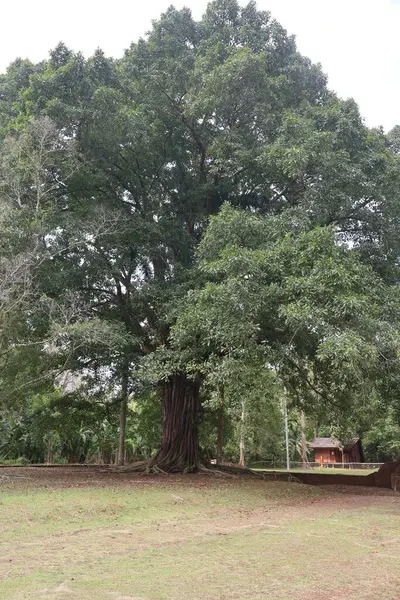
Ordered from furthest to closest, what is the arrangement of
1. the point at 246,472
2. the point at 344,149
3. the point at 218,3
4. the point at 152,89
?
the point at 246,472
the point at 218,3
the point at 152,89
the point at 344,149

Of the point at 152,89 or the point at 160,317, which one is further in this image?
the point at 152,89

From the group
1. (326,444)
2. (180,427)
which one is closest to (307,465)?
(326,444)

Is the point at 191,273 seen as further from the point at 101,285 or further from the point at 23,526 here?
the point at 23,526

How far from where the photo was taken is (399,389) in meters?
13.3

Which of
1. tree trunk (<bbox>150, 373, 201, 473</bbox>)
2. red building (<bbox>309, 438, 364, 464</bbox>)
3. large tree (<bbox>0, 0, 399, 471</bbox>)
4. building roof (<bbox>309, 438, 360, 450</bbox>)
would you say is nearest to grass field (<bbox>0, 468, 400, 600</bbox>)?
large tree (<bbox>0, 0, 399, 471</bbox>)

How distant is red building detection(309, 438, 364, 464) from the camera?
42156 mm

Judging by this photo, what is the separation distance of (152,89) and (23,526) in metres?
12.7

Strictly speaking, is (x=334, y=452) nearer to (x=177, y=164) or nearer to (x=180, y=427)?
(x=180, y=427)

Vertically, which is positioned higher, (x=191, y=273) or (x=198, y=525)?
(x=191, y=273)

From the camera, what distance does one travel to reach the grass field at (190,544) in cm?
460

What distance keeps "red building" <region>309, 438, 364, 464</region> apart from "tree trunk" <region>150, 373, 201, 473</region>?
27411mm

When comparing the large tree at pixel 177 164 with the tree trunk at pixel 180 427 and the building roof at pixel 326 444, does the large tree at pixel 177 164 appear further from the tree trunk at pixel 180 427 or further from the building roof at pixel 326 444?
the building roof at pixel 326 444

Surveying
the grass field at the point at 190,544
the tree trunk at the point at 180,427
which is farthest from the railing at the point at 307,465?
the grass field at the point at 190,544

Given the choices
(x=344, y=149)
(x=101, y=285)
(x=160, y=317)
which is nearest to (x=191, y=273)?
(x=160, y=317)
